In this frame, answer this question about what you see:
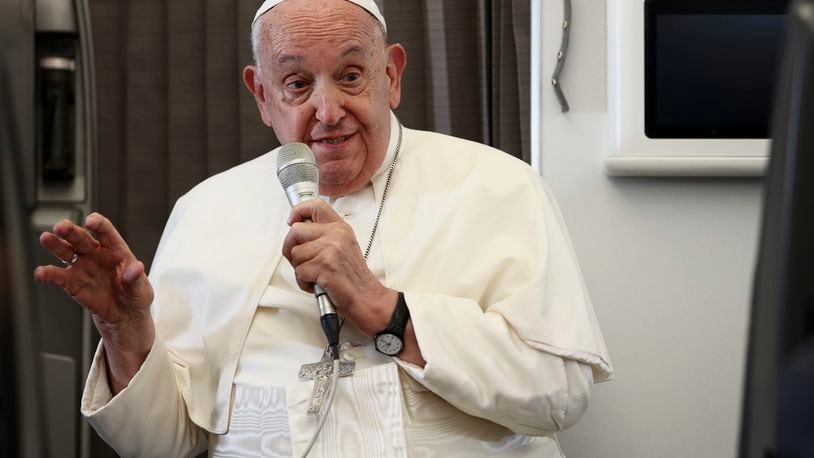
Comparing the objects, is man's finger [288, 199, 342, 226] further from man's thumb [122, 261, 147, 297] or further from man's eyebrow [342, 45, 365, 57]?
man's eyebrow [342, 45, 365, 57]

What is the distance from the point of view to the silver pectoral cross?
192cm

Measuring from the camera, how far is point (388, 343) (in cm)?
191

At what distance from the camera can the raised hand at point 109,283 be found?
5.40 feet

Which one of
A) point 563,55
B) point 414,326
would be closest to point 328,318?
point 414,326

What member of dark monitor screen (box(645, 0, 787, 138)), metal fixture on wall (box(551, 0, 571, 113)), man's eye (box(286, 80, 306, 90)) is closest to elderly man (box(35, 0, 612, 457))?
man's eye (box(286, 80, 306, 90))

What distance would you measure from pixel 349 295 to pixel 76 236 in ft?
1.72

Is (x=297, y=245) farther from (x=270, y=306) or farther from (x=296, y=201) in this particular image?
(x=270, y=306)

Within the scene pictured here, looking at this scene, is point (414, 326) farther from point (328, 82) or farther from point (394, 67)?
point (394, 67)

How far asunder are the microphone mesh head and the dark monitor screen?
3.31ft

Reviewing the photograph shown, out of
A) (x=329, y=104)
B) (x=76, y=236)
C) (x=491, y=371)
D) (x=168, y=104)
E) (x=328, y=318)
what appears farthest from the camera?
(x=168, y=104)

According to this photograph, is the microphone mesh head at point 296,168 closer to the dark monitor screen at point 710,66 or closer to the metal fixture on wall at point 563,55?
the metal fixture on wall at point 563,55

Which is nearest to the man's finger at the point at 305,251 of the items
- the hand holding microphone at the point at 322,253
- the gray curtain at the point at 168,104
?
the hand holding microphone at the point at 322,253

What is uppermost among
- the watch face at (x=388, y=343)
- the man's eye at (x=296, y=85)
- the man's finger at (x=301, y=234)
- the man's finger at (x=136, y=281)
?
the man's eye at (x=296, y=85)

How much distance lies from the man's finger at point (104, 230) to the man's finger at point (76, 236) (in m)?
0.02
